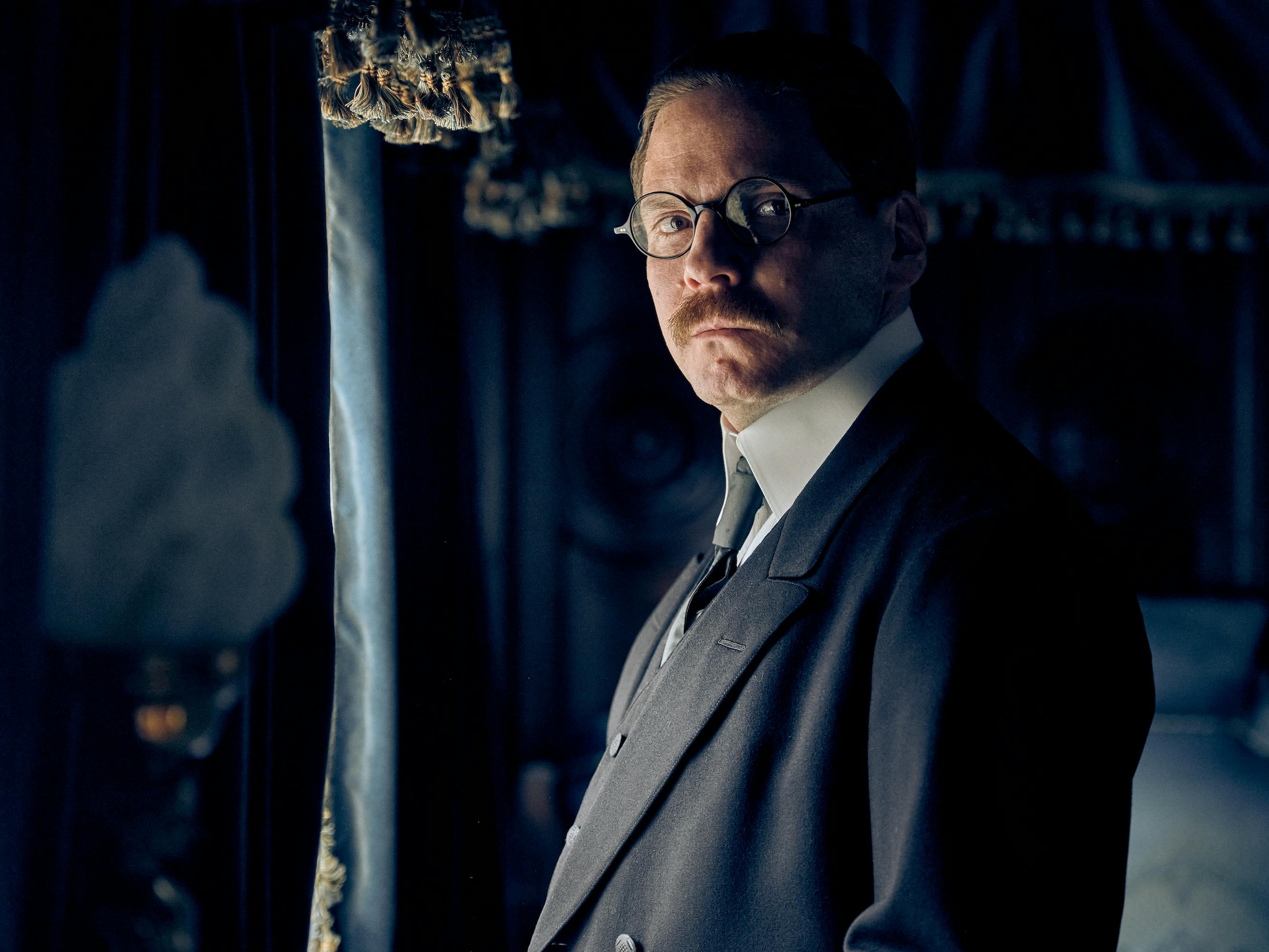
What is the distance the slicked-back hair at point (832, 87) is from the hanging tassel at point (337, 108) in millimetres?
668

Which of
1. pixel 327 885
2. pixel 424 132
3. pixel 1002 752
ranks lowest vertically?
pixel 327 885

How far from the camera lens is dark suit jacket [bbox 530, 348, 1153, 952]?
71 cm

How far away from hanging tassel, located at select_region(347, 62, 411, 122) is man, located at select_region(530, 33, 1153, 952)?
1.60 ft

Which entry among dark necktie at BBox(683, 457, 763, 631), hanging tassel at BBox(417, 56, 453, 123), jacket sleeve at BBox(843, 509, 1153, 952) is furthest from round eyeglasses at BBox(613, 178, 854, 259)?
hanging tassel at BBox(417, 56, 453, 123)

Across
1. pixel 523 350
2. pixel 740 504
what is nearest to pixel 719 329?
pixel 740 504

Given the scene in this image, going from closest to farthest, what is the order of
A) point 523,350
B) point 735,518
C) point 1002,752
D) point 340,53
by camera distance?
point 1002,752, point 735,518, point 340,53, point 523,350

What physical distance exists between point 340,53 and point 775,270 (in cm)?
79

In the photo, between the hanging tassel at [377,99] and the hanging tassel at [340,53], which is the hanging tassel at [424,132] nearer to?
the hanging tassel at [377,99]

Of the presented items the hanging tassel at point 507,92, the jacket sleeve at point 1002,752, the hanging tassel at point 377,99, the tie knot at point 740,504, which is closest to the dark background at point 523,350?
the hanging tassel at point 377,99

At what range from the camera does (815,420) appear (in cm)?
102

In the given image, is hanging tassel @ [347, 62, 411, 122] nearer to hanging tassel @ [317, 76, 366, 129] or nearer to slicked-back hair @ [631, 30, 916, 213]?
hanging tassel @ [317, 76, 366, 129]

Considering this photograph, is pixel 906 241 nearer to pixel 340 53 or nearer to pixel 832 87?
pixel 832 87

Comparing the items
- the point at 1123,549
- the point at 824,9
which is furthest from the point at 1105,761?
the point at 1123,549

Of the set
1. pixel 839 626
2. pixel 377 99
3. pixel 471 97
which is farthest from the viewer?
pixel 471 97
